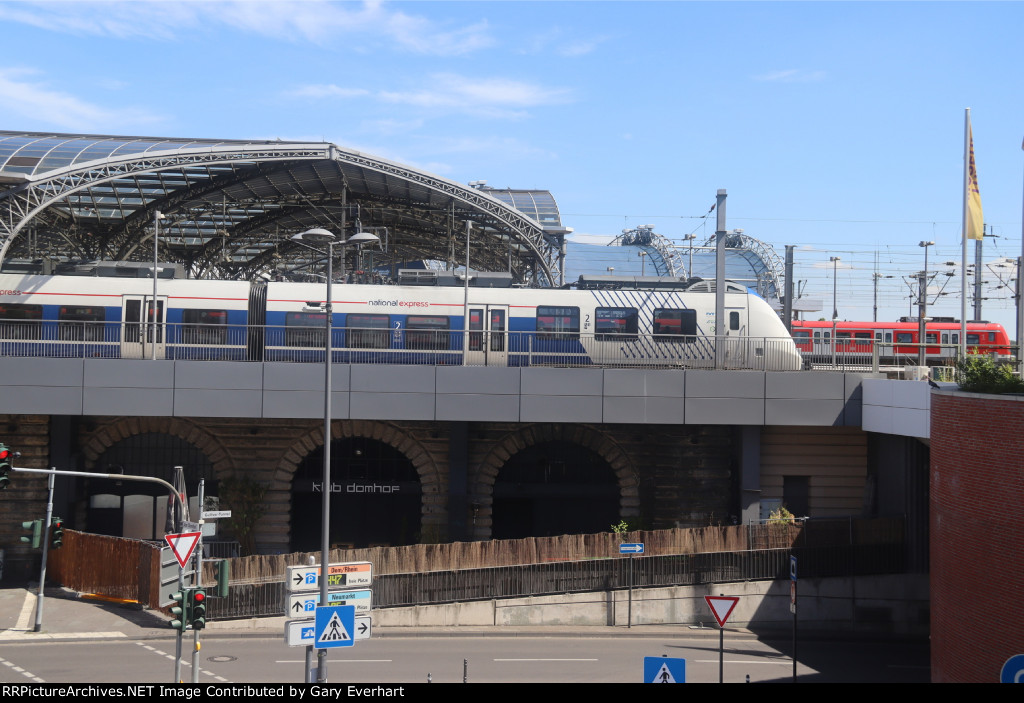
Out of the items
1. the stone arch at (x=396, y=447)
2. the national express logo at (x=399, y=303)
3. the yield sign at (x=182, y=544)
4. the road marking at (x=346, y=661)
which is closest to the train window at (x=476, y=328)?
the national express logo at (x=399, y=303)

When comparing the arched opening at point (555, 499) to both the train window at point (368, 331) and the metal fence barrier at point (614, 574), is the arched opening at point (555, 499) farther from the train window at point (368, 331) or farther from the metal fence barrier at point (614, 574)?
the train window at point (368, 331)

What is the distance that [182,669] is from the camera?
2155cm

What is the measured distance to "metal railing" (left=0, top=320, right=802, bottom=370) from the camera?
30188 mm

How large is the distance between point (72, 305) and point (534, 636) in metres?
18.3

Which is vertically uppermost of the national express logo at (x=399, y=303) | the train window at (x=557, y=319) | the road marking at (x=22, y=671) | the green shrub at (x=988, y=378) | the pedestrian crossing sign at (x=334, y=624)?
the national express logo at (x=399, y=303)

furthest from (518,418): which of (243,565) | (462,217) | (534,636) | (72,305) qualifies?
(462,217)

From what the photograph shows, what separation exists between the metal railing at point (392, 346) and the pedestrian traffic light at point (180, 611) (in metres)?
13.1

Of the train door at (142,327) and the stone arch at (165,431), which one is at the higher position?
the train door at (142,327)

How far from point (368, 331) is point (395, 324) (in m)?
0.98

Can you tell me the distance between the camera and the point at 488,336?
102 feet

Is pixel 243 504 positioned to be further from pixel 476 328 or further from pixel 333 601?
pixel 333 601

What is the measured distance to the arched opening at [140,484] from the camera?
114 feet
